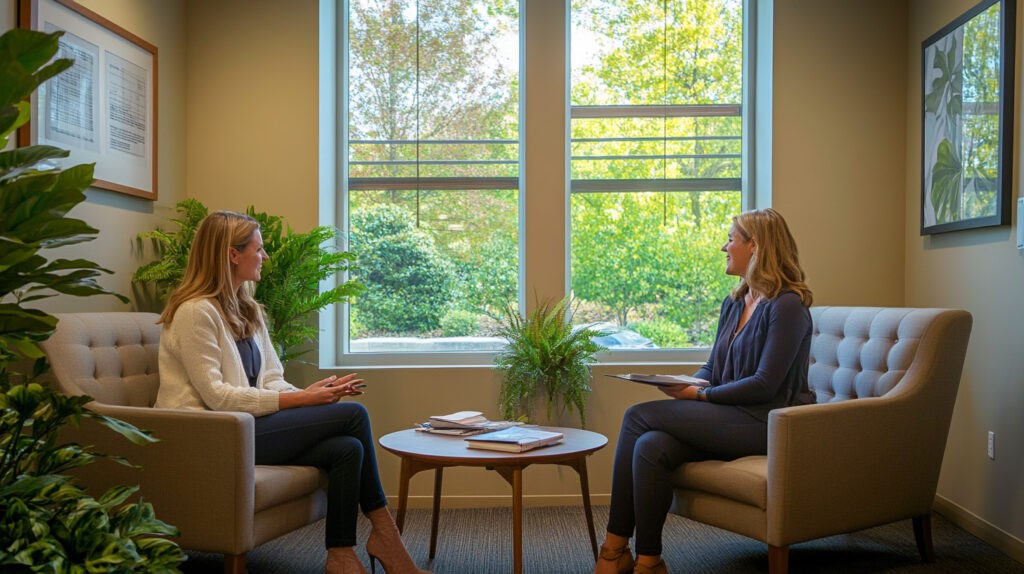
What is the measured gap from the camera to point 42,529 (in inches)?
63.2

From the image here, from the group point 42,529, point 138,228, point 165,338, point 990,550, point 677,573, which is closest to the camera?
point 42,529

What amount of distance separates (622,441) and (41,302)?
2.02 meters

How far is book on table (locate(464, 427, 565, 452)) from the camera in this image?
2.81m

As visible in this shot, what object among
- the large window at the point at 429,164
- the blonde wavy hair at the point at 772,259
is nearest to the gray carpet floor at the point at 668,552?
the blonde wavy hair at the point at 772,259

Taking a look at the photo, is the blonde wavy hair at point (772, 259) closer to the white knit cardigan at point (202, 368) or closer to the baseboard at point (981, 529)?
the baseboard at point (981, 529)

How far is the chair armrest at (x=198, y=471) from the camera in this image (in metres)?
2.61

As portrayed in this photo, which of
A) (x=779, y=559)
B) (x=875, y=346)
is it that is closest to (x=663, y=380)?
(x=779, y=559)

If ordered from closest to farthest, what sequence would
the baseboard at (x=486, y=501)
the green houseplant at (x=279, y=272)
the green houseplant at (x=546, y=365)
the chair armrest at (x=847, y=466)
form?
the chair armrest at (x=847, y=466) < the green houseplant at (x=279, y=272) < the green houseplant at (x=546, y=365) < the baseboard at (x=486, y=501)

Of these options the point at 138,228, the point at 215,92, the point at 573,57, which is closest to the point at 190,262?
the point at 138,228

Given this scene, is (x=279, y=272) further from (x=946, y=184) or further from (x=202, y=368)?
(x=946, y=184)

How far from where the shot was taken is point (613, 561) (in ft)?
9.37

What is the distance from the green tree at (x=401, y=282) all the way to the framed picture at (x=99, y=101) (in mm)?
1102

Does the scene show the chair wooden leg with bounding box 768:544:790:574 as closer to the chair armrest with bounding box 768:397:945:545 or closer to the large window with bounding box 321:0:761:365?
the chair armrest with bounding box 768:397:945:545

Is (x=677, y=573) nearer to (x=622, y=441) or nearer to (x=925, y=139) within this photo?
(x=622, y=441)
